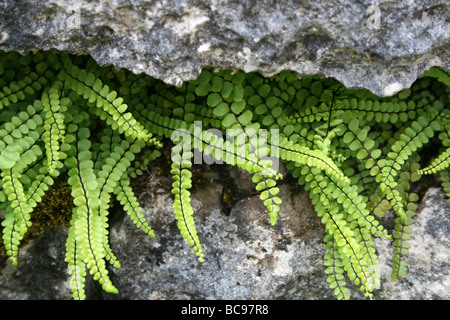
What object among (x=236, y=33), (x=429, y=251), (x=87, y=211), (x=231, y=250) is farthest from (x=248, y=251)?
(x=236, y=33)

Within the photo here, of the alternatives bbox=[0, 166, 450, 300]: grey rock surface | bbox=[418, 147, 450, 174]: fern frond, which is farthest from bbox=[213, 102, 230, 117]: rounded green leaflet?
bbox=[418, 147, 450, 174]: fern frond

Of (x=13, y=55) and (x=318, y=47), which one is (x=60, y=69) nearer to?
(x=13, y=55)

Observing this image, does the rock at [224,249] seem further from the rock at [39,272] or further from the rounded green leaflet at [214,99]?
the rounded green leaflet at [214,99]

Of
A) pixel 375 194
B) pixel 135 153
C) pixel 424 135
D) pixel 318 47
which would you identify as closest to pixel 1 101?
pixel 135 153

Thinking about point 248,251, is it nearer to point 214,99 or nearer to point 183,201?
point 183,201

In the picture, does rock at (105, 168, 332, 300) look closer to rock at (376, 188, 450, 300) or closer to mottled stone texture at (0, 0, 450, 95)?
rock at (376, 188, 450, 300)
